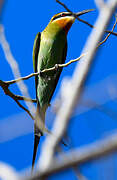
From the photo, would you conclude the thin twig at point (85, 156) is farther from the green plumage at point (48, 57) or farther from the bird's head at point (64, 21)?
the bird's head at point (64, 21)

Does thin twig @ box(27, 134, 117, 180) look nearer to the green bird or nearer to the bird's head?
the green bird

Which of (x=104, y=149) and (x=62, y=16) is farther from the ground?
(x=62, y=16)

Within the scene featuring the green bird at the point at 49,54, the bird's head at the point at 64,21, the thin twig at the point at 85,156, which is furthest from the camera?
the bird's head at the point at 64,21

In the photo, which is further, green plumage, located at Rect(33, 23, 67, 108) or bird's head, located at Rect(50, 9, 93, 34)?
bird's head, located at Rect(50, 9, 93, 34)

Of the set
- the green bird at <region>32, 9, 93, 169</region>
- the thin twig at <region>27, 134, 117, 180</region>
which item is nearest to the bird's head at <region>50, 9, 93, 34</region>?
the green bird at <region>32, 9, 93, 169</region>

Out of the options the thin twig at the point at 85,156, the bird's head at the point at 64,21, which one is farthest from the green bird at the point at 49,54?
the thin twig at the point at 85,156

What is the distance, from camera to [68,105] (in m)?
0.56

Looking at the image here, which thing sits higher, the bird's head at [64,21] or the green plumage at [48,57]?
the bird's head at [64,21]

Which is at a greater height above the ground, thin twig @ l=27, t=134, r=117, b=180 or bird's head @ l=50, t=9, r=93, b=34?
bird's head @ l=50, t=9, r=93, b=34

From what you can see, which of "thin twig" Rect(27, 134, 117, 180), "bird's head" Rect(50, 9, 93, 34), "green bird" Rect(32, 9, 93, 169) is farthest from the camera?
"bird's head" Rect(50, 9, 93, 34)

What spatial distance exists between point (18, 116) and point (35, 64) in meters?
2.40

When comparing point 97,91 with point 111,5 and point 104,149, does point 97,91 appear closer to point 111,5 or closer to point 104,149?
→ point 111,5

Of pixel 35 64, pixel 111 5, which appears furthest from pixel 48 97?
pixel 111 5

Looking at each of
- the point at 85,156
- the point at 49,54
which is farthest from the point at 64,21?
the point at 85,156
